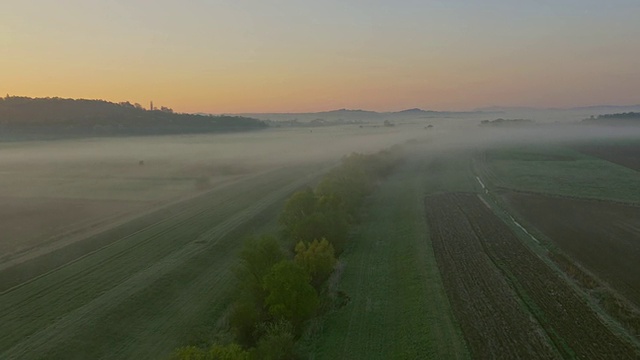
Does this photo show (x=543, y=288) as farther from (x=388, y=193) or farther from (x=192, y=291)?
(x=388, y=193)

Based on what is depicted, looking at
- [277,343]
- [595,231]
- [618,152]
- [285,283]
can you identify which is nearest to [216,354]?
[277,343]

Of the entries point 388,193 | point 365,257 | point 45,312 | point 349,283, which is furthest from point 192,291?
point 388,193

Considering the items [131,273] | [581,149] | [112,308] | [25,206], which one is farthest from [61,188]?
[581,149]

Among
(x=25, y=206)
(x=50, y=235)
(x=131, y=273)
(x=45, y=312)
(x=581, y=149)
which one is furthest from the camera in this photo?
(x=581, y=149)

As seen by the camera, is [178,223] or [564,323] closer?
[564,323]

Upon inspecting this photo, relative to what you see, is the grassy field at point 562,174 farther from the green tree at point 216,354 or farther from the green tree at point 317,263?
the green tree at point 216,354

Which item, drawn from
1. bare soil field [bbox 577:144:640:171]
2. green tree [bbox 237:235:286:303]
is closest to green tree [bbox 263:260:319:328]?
green tree [bbox 237:235:286:303]

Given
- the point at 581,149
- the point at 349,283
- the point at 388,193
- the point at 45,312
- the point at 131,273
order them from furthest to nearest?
the point at 581,149
the point at 388,193
the point at 131,273
the point at 349,283
the point at 45,312
